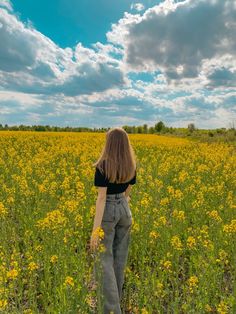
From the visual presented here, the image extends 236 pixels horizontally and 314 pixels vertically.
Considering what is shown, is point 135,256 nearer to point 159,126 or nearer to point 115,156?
point 115,156

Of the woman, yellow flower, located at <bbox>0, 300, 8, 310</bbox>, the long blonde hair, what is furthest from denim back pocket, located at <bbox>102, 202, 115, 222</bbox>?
yellow flower, located at <bbox>0, 300, 8, 310</bbox>

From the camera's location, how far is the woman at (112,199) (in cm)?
412

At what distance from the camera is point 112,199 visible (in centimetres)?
427

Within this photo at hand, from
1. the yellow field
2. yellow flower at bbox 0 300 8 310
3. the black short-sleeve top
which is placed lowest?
the yellow field

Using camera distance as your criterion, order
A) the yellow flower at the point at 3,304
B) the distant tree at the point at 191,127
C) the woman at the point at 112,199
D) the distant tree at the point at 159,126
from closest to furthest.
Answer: the yellow flower at the point at 3,304 → the woman at the point at 112,199 → the distant tree at the point at 191,127 → the distant tree at the point at 159,126

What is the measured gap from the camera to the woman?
412cm

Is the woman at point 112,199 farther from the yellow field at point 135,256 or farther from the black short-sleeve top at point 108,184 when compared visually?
the yellow field at point 135,256

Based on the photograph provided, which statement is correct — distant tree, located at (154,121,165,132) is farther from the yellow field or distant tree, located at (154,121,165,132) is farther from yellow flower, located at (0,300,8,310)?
yellow flower, located at (0,300,8,310)

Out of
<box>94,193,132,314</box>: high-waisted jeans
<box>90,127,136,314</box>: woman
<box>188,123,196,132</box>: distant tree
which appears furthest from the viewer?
<box>188,123,196,132</box>: distant tree

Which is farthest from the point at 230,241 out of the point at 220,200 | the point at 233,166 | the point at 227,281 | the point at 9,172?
the point at 233,166

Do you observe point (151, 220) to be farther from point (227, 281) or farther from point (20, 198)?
point (20, 198)

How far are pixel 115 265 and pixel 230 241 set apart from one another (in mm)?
2576

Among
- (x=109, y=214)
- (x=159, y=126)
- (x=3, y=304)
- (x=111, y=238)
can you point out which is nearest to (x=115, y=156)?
(x=109, y=214)

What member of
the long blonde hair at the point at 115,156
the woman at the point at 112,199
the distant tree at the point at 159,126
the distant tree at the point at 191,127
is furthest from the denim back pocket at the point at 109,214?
the distant tree at the point at 159,126
